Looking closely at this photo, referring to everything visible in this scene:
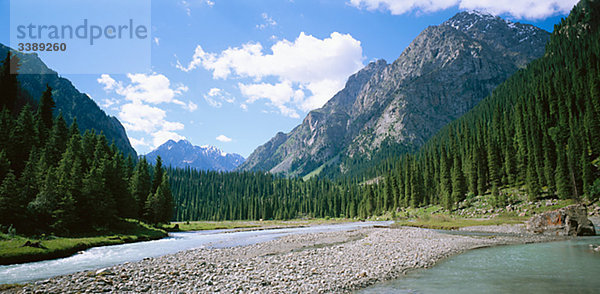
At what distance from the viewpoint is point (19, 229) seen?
112 feet

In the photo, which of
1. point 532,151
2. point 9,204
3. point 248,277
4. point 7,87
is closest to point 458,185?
point 532,151

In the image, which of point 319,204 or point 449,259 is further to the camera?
point 319,204

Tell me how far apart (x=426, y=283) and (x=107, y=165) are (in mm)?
55953

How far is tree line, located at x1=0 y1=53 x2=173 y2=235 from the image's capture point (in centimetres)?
3588

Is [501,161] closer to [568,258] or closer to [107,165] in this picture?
[568,258]

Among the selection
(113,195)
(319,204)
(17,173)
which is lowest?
(319,204)

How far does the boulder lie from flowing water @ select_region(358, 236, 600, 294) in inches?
655

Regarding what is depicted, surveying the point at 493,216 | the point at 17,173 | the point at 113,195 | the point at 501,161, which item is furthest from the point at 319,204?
the point at 17,173

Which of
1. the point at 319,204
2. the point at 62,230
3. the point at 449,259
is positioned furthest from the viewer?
the point at 319,204

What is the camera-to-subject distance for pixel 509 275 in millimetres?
16156

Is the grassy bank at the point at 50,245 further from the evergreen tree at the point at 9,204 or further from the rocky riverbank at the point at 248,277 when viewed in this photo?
the rocky riverbank at the point at 248,277

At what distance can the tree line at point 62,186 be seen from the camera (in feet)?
118

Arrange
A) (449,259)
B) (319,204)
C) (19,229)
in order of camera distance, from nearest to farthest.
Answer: (449,259) < (19,229) < (319,204)

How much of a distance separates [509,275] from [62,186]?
51.9m
